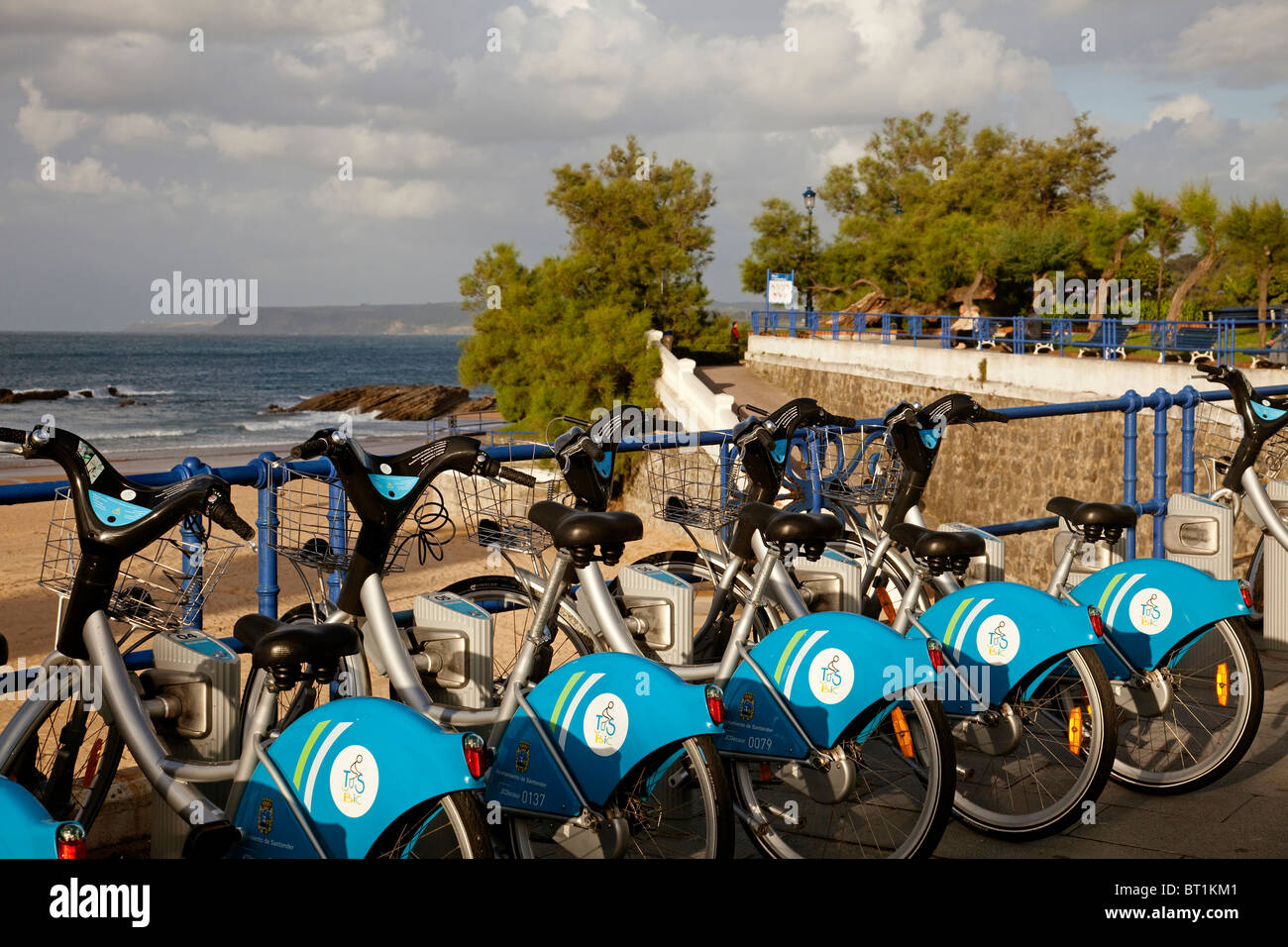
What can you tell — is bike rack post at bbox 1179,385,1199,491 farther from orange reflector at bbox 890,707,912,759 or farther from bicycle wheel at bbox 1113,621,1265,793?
orange reflector at bbox 890,707,912,759

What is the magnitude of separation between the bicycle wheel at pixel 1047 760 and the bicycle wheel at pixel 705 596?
2.53 ft

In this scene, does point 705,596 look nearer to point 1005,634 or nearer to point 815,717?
point 1005,634

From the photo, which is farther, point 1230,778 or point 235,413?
point 235,413

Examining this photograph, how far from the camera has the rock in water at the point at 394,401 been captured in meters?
78.9

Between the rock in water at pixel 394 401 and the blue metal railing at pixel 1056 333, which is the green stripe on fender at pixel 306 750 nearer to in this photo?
the blue metal railing at pixel 1056 333

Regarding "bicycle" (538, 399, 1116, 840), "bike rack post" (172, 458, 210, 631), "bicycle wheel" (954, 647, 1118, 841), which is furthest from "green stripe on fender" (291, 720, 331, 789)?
"bicycle wheel" (954, 647, 1118, 841)

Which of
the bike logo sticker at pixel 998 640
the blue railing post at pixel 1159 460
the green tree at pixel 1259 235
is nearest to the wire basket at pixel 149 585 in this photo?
the bike logo sticker at pixel 998 640

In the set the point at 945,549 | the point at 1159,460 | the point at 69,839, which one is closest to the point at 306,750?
the point at 69,839

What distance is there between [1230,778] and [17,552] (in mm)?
23026

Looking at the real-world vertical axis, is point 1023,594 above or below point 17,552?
above

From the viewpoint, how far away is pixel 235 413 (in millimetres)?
70062

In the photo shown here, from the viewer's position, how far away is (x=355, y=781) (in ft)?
8.86
